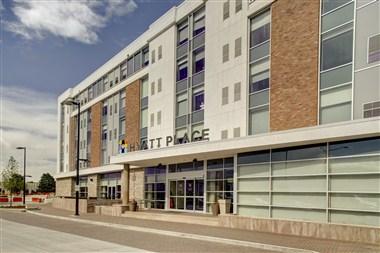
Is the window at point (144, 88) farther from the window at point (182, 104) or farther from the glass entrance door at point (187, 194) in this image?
the glass entrance door at point (187, 194)

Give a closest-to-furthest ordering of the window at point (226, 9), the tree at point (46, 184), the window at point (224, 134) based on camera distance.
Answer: the window at point (224, 134), the window at point (226, 9), the tree at point (46, 184)

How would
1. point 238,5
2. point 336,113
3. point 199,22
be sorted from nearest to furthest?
1. point 336,113
2. point 238,5
3. point 199,22

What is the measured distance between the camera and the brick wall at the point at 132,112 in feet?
136

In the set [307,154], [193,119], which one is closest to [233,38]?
[193,119]

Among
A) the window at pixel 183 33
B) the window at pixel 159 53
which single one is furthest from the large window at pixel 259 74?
the window at pixel 159 53

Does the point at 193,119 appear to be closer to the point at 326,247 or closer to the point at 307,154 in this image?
the point at 307,154

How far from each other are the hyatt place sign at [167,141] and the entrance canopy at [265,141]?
1.49 m

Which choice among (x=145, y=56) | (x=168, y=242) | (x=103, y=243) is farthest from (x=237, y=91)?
(x=145, y=56)

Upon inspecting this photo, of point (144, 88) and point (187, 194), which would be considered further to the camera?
point (144, 88)

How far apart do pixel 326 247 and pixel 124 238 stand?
26.4 ft

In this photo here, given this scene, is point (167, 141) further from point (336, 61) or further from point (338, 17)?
point (338, 17)

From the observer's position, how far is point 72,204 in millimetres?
42781

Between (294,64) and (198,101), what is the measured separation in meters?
10.4

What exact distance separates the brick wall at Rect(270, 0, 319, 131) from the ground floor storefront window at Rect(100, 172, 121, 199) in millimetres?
26270
